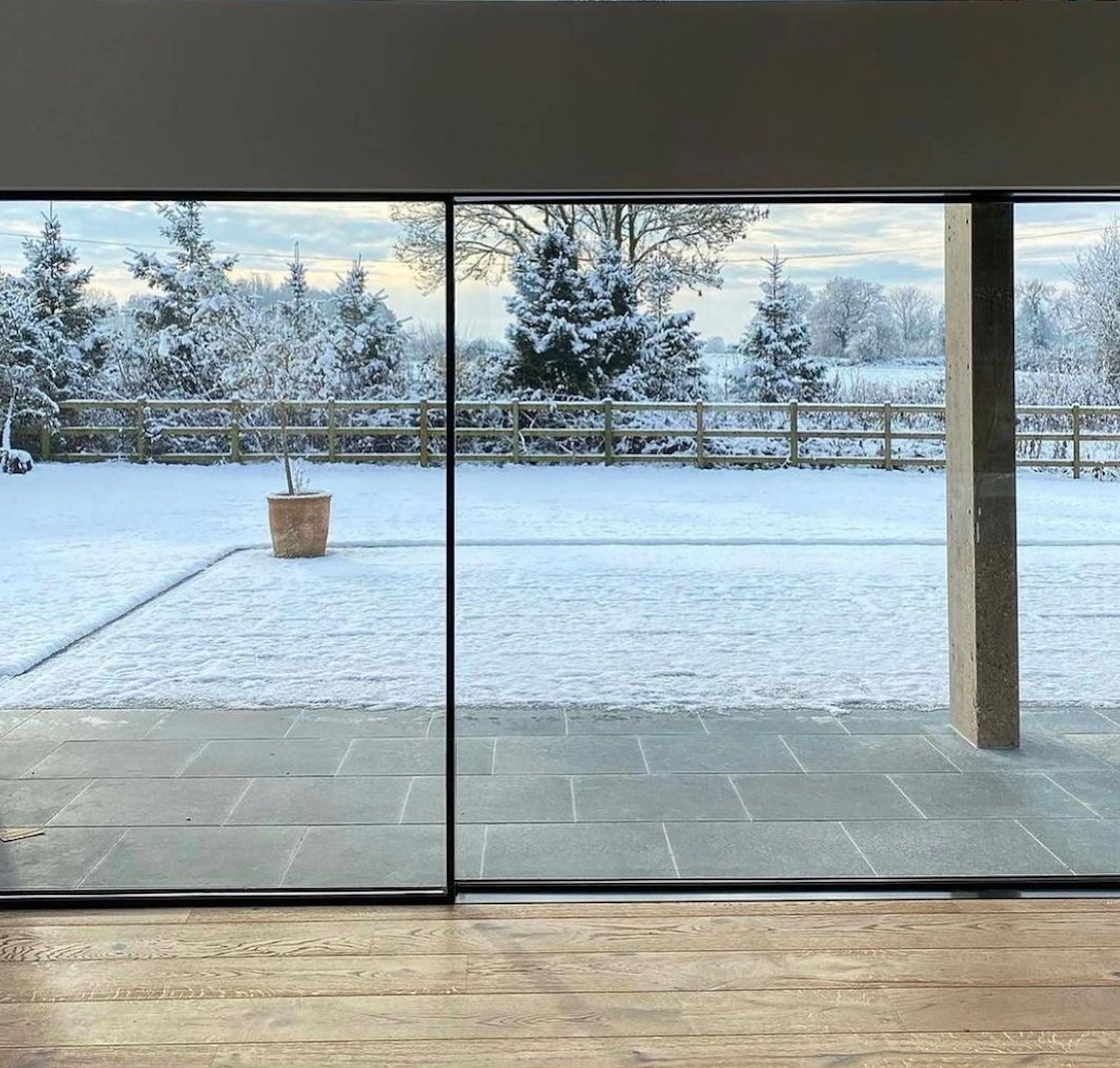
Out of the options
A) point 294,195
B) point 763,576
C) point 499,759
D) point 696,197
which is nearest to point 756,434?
point 763,576

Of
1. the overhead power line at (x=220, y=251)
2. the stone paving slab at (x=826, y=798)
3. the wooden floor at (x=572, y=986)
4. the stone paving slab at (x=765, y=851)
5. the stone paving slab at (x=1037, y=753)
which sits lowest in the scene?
the wooden floor at (x=572, y=986)

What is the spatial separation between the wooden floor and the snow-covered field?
2.36 ft

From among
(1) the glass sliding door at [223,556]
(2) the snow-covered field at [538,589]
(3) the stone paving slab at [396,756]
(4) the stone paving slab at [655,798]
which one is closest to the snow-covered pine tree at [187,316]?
(1) the glass sliding door at [223,556]

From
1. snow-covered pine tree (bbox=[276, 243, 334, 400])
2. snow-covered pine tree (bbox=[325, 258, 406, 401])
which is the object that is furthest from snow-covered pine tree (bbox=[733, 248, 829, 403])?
snow-covered pine tree (bbox=[276, 243, 334, 400])

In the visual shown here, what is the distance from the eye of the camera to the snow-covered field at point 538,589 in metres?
3.93

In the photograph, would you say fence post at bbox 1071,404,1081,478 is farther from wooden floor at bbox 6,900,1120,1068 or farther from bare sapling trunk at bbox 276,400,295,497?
bare sapling trunk at bbox 276,400,295,497

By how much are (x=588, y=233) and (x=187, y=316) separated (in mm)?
1319

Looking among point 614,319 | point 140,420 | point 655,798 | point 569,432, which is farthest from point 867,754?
point 140,420

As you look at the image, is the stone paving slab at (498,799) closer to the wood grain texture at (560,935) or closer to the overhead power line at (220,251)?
the wood grain texture at (560,935)

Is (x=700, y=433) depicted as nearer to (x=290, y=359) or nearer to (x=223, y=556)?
(x=290, y=359)

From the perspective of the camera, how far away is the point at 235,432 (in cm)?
393

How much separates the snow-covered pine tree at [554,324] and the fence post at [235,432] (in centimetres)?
89

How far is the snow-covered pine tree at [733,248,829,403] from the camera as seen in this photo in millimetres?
3949

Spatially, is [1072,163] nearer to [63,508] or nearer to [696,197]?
[696,197]
